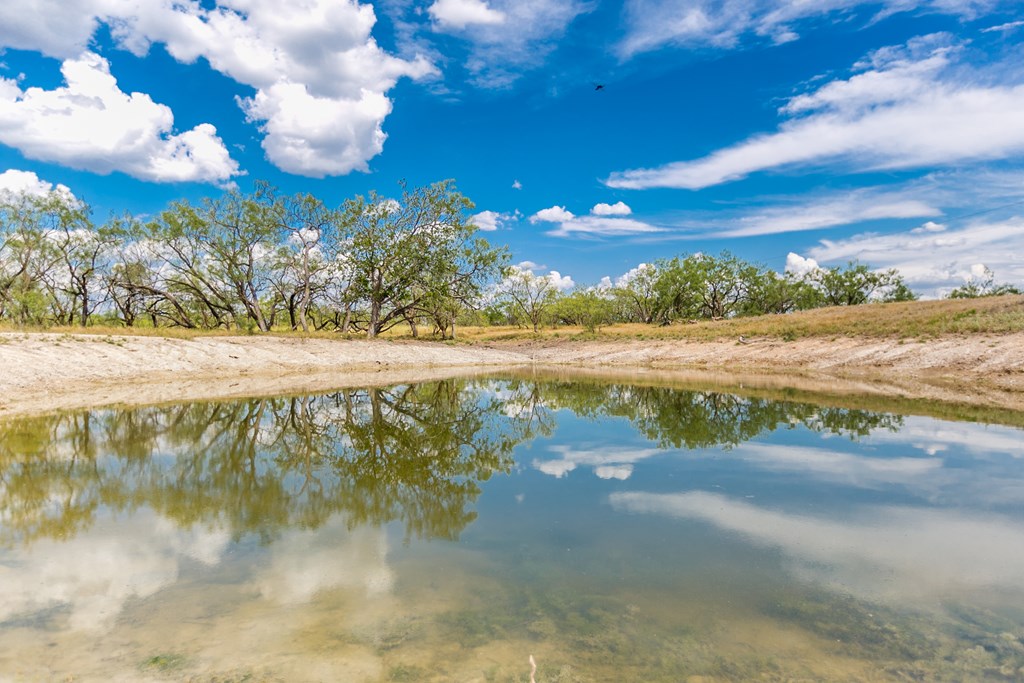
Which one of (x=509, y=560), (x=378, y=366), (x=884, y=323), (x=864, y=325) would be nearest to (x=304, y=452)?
(x=509, y=560)

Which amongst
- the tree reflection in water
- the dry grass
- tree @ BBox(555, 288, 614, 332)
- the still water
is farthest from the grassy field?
tree @ BBox(555, 288, 614, 332)

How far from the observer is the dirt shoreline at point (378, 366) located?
2033 cm

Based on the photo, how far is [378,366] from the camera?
123 ft

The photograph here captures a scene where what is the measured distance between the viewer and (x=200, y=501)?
308 inches

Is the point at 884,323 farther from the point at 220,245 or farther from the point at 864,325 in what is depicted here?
the point at 220,245

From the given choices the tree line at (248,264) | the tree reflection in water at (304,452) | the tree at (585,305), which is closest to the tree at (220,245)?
the tree line at (248,264)

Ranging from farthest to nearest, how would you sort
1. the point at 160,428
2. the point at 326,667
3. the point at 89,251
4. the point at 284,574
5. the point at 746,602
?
the point at 89,251 → the point at 160,428 → the point at 284,574 → the point at 746,602 → the point at 326,667

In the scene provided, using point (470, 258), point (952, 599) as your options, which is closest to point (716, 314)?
point (470, 258)

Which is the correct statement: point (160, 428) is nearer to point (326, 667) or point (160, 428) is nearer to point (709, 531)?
point (326, 667)

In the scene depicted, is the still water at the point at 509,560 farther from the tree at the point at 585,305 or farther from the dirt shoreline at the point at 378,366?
the tree at the point at 585,305

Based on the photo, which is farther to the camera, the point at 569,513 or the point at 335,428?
the point at 335,428

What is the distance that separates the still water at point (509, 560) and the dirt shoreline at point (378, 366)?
967cm

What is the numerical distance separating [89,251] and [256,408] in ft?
132

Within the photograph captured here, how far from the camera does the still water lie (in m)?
4.15
